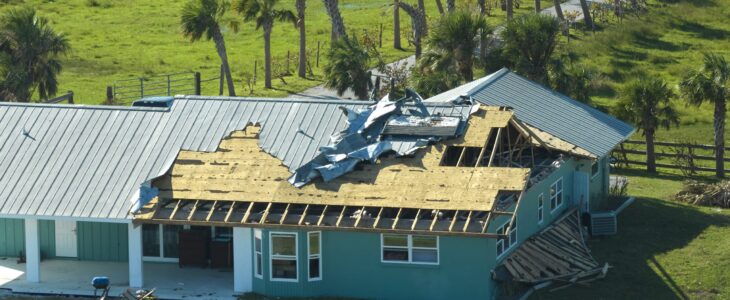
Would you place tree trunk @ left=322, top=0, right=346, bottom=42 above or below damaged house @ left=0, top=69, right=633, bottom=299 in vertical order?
above

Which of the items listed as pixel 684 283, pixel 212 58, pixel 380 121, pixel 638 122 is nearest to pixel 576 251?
pixel 684 283

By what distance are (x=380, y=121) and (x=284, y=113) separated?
2.99 m

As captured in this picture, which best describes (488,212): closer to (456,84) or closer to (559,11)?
(456,84)

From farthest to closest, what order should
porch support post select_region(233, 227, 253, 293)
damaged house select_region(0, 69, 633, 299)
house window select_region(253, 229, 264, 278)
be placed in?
porch support post select_region(233, 227, 253, 293), house window select_region(253, 229, 264, 278), damaged house select_region(0, 69, 633, 299)

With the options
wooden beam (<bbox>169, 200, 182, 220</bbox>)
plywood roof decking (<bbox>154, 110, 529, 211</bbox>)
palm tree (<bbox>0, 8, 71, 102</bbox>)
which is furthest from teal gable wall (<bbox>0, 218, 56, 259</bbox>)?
palm tree (<bbox>0, 8, 71, 102</bbox>)

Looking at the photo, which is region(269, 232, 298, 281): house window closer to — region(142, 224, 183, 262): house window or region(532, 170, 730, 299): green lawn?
region(142, 224, 183, 262): house window

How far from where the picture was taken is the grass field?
3014 inches

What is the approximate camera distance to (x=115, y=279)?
4509 cm

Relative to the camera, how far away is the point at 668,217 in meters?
53.5

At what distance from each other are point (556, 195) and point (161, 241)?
12.6m

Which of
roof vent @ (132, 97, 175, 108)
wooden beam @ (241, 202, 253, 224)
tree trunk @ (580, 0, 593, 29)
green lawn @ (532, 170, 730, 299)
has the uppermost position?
tree trunk @ (580, 0, 593, 29)

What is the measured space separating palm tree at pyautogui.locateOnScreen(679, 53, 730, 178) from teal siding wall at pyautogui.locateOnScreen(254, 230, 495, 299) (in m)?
21.3

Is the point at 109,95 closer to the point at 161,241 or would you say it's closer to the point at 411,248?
the point at 161,241

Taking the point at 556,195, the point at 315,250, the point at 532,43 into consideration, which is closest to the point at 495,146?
the point at 556,195
